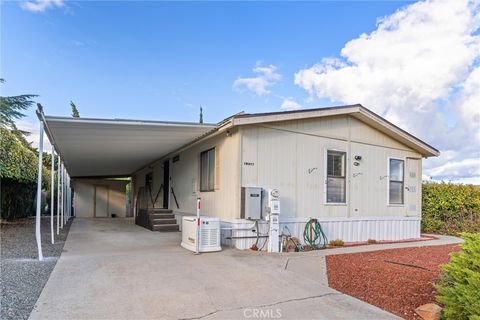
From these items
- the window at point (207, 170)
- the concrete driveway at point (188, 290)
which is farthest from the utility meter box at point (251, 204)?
the window at point (207, 170)

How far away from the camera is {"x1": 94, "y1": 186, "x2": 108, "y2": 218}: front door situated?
2033 cm

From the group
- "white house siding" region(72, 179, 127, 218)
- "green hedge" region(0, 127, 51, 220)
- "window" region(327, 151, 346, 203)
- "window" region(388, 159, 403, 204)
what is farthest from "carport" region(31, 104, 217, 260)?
"white house siding" region(72, 179, 127, 218)

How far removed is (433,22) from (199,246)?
787 centimetres

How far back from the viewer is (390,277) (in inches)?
203

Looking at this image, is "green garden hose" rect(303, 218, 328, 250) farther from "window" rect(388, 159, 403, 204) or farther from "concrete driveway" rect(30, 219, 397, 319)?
"window" rect(388, 159, 403, 204)

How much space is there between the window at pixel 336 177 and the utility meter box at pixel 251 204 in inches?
92.6

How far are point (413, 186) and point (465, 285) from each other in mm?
8151

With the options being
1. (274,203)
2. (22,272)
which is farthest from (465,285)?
(22,272)

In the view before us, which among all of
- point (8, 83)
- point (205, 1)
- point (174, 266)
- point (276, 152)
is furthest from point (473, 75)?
point (8, 83)

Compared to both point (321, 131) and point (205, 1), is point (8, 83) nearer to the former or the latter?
point (205, 1)

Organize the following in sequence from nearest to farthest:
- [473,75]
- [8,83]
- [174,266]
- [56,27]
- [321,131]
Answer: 1. [174,266]
2. [321,131]
3. [56,27]
4. [473,75]
5. [8,83]

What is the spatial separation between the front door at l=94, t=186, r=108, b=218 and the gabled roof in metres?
15.9

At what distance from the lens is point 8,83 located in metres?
16.4

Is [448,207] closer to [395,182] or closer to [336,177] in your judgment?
[395,182]
